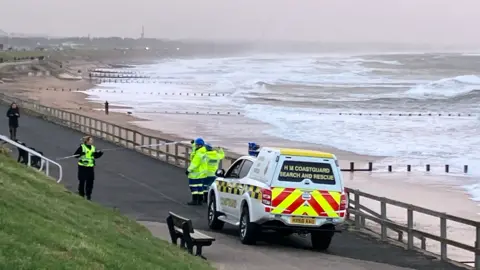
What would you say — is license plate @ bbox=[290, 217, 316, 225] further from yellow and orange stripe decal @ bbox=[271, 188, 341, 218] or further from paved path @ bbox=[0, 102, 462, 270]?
paved path @ bbox=[0, 102, 462, 270]

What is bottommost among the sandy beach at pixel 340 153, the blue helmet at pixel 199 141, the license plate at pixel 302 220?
the sandy beach at pixel 340 153

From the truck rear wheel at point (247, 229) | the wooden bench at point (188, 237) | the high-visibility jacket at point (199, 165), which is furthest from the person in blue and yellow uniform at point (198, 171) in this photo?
the wooden bench at point (188, 237)

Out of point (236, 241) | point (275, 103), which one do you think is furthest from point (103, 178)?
point (275, 103)

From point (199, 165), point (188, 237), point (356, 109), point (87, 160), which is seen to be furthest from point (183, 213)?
point (356, 109)

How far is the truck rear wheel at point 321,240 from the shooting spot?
15.2 m

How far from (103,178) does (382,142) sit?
22876 mm

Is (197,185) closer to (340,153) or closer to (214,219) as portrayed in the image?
(214,219)

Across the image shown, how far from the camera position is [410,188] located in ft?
96.8

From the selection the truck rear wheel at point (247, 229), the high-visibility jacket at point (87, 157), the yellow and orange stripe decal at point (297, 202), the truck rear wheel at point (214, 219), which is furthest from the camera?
the high-visibility jacket at point (87, 157)

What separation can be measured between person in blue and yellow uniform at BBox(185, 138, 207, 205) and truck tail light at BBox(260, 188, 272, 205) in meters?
5.42

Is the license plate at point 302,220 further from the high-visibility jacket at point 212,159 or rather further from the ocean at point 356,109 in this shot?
the ocean at point 356,109

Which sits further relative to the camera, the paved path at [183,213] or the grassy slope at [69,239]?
the paved path at [183,213]

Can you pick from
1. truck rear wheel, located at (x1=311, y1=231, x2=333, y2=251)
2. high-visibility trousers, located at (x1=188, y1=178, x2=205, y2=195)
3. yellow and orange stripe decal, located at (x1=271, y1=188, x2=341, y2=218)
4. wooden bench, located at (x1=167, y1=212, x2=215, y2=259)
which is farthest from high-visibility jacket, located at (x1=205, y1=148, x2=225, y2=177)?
wooden bench, located at (x1=167, y1=212, x2=215, y2=259)

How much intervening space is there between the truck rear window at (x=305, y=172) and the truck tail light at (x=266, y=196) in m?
0.29
